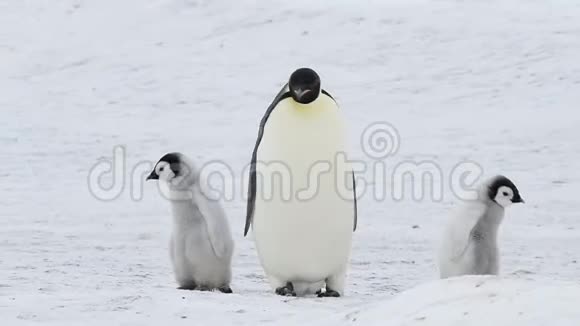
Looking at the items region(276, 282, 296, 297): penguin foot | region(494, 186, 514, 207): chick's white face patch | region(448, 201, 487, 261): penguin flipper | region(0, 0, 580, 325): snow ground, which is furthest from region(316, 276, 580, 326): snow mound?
region(494, 186, 514, 207): chick's white face patch

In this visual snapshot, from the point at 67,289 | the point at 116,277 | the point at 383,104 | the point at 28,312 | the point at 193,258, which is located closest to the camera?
the point at 28,312

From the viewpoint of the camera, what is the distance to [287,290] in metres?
6.25

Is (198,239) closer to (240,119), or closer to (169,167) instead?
(169,167)

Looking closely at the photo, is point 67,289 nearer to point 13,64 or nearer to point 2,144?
point 2,144

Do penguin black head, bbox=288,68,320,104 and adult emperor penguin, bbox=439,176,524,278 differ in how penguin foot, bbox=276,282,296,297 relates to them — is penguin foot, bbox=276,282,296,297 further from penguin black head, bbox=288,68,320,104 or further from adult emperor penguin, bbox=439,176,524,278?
penguin black head, bbox=288,68,320,104

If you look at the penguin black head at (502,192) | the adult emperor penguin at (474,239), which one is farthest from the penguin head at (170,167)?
the penguin black head at (502,192)

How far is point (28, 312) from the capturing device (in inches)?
182

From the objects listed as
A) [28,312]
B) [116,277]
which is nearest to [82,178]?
[116,277]

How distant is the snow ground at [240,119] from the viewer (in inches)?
261

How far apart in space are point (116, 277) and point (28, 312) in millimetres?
2181

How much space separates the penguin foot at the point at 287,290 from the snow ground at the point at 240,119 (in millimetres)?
309

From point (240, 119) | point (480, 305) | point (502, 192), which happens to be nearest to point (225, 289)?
point (502, 192)

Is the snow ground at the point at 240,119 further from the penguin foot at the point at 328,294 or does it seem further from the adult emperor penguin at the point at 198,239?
the adult emperor penguin at the point at 198,239

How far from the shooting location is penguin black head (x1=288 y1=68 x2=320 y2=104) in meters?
6.08
